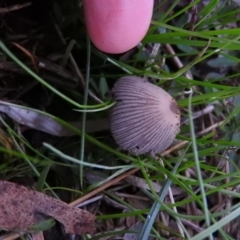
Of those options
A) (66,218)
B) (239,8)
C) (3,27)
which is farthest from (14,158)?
(239,8)

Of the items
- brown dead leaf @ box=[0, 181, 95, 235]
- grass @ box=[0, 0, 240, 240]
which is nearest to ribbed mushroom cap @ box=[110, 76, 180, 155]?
grass @ box=[0, 0, 240, 240]

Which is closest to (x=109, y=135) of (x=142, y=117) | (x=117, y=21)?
(x=142, y=117)

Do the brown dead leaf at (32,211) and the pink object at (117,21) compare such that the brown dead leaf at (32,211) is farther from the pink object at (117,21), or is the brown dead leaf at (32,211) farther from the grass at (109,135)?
the pink object at (117,21)

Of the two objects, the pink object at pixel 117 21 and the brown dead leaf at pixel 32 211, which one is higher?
the pink object at pixel 117 21

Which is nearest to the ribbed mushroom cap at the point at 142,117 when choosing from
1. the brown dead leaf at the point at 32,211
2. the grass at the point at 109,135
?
the grass at the point at 109,135

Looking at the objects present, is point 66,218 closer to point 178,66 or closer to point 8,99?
point 8,99
